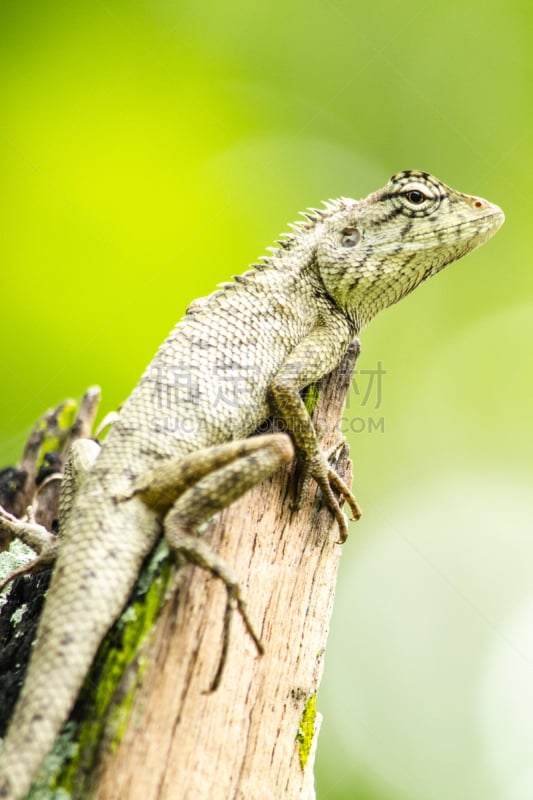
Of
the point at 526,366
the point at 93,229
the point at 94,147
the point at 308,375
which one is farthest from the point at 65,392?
the point at 526,366

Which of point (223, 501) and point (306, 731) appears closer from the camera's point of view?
point (223, 501)

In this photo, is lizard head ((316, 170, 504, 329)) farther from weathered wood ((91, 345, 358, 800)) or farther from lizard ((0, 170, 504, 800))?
weathered wood ((91, 345, 358, 800))

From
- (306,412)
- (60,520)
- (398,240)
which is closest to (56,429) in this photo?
(60,520)

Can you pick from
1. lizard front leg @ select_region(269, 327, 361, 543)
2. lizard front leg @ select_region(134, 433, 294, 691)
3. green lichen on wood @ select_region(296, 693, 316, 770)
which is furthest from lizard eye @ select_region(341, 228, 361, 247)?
green lichen on wood @ select_region(296, 693, 316, 770)

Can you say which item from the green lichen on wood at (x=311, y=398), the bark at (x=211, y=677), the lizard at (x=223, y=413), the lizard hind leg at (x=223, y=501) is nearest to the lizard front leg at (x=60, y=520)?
the lizard at (x=223, y=413)

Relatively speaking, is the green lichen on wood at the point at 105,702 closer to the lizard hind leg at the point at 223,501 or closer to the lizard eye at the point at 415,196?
the lizard hind leg at the point at 223,501

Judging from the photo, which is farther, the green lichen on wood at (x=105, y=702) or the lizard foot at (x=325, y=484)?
the lizard foot at (x=325, y=484)

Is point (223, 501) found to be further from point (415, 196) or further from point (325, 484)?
point (415, 196)
